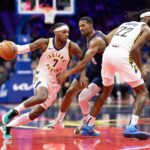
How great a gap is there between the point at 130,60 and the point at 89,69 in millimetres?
1003

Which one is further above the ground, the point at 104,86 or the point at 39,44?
the point at 39,44

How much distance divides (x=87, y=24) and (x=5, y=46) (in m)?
1.22

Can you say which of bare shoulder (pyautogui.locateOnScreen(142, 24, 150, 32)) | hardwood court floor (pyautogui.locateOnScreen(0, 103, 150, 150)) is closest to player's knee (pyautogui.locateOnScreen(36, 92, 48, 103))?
hardwood court floor (pyautogui.locateOnScreen(0, 103, 150, 150))

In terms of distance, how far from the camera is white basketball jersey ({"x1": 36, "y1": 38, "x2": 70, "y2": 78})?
754 cm

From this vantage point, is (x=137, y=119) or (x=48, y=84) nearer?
(x=137, y=119)

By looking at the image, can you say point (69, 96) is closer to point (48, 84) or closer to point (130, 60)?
point (48, 84)

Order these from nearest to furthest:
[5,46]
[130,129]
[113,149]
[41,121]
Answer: [113,149], [130,129], [5,46], [41,121]

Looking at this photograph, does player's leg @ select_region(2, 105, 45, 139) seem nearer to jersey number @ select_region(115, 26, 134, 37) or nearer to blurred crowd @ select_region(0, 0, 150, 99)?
jersey number @ select_region(115, 26, 134, 37)

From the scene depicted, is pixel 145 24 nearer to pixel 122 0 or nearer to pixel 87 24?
pixel 87 24

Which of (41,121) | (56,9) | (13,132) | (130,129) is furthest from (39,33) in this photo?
(130,129)

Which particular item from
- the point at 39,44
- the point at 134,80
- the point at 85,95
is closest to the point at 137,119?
the point at 134,80

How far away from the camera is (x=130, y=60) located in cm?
709

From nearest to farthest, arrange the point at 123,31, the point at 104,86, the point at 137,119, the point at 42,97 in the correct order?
1. the point at 137,119
2. the point at 42,97
3. the point at 123,31
4. the point at 104,86

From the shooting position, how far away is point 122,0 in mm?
21500
